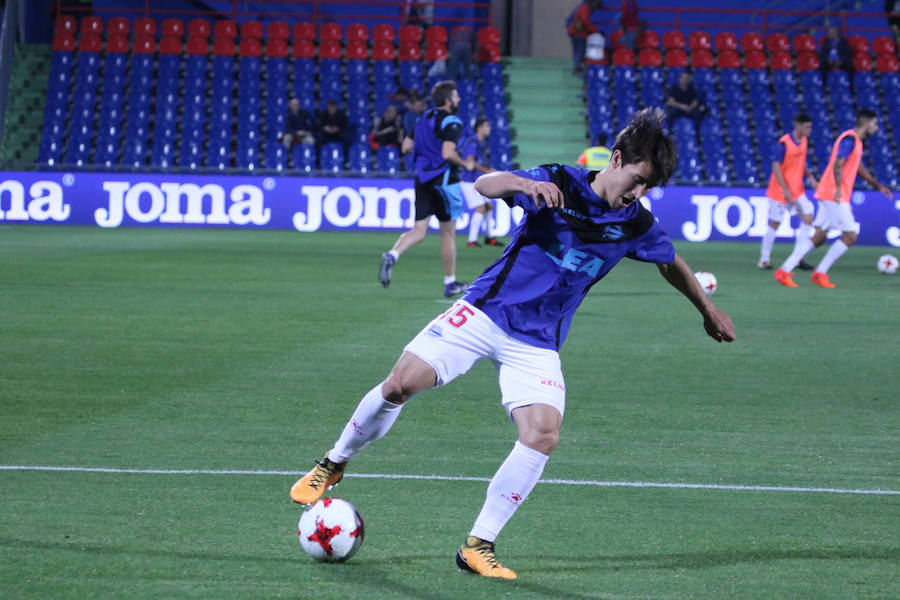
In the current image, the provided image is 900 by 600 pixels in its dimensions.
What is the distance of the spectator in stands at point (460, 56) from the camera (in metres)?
28.0

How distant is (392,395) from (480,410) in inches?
113

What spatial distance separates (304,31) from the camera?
99.5 feet

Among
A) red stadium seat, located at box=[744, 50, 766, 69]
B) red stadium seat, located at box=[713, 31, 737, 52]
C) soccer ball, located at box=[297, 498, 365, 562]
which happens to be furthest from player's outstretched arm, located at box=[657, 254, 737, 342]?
red stadium seat, located at box=[713, 31, 737, 52]

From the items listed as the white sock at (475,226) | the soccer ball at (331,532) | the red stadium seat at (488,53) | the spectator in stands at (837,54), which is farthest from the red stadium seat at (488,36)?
the soccer ball at (331,532)

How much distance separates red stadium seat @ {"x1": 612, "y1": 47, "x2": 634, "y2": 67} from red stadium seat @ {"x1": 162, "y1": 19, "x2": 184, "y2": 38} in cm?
1022

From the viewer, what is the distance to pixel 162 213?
80.0ft

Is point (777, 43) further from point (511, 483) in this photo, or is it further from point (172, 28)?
point (511, 483)

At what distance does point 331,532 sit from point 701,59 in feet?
89.6

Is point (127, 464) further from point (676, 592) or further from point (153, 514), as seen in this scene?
point (676, 592)

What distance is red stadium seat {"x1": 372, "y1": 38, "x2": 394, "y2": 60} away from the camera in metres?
29.6

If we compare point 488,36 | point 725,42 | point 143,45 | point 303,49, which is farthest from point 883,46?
point 143,45

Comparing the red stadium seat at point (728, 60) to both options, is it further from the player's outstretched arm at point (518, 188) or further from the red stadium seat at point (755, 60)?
the player's outstretched arm at point (518, 188)

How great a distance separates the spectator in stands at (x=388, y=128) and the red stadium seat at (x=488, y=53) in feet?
16.9

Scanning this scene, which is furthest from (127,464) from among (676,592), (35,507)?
(676,592)
